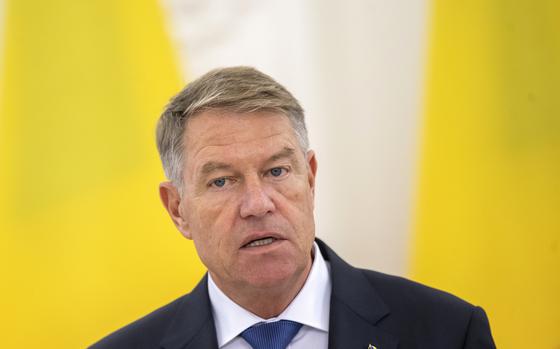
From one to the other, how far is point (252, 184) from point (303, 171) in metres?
0.18

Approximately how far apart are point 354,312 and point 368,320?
0.15 feet

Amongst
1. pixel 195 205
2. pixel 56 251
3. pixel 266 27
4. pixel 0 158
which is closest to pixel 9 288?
pixel 56 251

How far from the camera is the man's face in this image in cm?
207

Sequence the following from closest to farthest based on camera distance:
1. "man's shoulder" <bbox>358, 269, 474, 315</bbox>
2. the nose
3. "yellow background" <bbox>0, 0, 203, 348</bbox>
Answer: the nose → "man's shoulder" <bbox>358, 269, 474, 315</bbox> → "yellow background" <bbox>0, 0, 203, 348</bbox>

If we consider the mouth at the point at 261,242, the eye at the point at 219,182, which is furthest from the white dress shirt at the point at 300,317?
the eye at the point at 219,182

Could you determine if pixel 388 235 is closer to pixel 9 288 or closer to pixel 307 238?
pixel 307 238

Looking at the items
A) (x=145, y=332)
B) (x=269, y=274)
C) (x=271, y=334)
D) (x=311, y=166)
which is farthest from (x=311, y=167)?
(x=145, y=332)

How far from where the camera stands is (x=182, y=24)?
8.91 ft

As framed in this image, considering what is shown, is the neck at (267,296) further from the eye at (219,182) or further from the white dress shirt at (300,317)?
the eye at (219,182)

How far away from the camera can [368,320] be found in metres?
2.21

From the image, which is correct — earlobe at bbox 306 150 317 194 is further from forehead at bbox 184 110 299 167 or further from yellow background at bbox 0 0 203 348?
yellow background at bbox 0 0 203 348

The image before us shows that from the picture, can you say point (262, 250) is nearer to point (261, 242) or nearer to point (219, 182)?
point (261, 242)

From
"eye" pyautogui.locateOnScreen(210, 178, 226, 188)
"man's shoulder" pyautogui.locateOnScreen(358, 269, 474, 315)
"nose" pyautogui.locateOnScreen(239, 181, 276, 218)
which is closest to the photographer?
"nose" pyautogui.locateOnScreen(239, 181, 276, 218)

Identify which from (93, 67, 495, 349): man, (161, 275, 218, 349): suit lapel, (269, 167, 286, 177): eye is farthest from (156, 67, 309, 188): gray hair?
(161, 275, 218, 349): suit lapel
